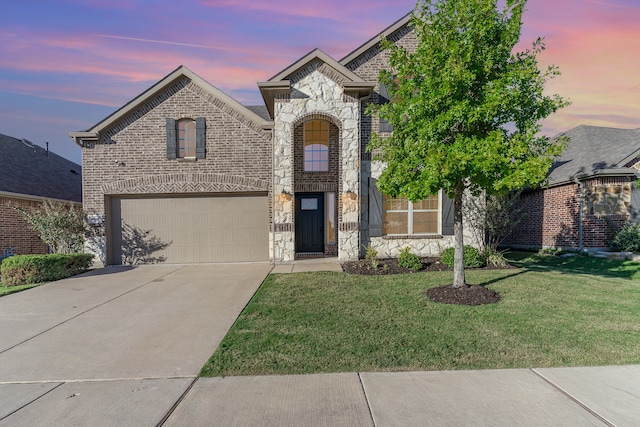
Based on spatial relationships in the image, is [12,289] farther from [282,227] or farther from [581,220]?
[581,220]

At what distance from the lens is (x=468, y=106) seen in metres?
6.47

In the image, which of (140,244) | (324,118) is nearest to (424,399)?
(324,118)

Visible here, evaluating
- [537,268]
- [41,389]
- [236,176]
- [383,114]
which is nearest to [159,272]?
[236,176]

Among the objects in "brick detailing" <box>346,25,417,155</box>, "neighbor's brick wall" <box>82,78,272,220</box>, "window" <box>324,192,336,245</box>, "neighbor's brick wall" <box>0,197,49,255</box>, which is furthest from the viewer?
"window" <box>324,192,336,245</box>

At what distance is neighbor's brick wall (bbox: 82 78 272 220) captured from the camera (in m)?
12.0

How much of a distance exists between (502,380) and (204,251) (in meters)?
10.4

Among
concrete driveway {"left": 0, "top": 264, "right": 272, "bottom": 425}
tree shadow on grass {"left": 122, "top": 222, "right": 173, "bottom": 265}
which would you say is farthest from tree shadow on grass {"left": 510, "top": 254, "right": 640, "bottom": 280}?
tree shadow on grass {"left": 122, "top": 222, "right": 173, "bottom": 265}

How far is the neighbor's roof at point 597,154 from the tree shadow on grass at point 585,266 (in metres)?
3.14

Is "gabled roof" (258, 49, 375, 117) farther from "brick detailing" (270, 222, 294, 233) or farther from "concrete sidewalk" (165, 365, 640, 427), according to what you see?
"concrete sidewalk" (165, 365, 640, 427)

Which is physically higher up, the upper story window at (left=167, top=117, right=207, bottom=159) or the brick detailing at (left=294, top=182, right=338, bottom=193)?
the upper story window at (left=167, top=117, right=207, bottom=159)

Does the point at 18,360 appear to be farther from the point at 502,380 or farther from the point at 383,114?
the point at 383,114

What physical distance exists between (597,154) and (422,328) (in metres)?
13.7

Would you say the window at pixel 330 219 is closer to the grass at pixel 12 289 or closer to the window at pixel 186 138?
the window at pixel 186 138

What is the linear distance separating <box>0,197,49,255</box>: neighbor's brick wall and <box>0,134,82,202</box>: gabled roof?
0.43 m
